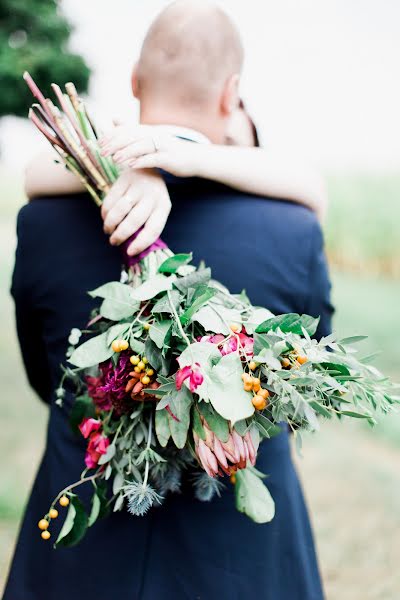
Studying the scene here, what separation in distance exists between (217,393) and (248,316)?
17 centimetres

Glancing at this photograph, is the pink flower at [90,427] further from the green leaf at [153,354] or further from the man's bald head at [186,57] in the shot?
the man's bald head at [186,57]

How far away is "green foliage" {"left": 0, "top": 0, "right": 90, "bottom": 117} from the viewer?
9.86 ft

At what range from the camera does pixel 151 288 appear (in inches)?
35.3

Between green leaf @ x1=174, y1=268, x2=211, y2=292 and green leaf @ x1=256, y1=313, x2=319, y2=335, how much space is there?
0.12 m

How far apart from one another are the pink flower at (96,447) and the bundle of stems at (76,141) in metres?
0.40

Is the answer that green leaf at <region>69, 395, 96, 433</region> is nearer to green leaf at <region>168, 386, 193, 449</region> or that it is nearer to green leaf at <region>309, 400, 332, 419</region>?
green leaf at <region>168, 386, 193, 449</region>

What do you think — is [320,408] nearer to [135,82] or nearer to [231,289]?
[231,289]

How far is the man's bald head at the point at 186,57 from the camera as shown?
1059mm

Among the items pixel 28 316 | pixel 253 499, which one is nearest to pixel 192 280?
pixel 253 499

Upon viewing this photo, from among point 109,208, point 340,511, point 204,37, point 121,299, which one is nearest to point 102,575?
point 121,299

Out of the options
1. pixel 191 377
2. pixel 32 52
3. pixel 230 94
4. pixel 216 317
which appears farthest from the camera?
pixel 32 52

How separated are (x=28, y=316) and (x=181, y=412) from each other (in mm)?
571

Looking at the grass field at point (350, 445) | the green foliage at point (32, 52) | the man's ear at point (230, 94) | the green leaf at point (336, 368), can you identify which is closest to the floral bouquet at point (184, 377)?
the green leaf at point (336, 368)

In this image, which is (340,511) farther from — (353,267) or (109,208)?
(353,267)
